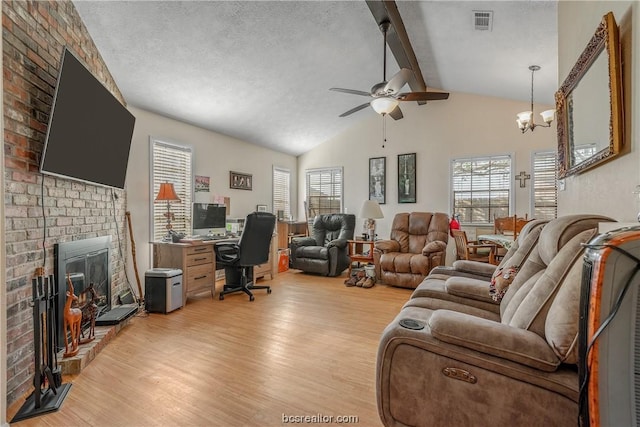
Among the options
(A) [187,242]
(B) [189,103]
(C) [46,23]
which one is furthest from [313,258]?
(C) [46,23]

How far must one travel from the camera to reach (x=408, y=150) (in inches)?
232

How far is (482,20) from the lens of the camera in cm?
300

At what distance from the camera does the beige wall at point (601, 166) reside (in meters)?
1.31

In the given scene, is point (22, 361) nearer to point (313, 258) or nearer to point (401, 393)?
point (401, 393)

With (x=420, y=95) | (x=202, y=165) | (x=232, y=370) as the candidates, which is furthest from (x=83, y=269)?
(x=420, y=95)

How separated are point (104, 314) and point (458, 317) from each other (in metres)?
3.09

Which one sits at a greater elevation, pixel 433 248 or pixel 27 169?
pixel 27 169

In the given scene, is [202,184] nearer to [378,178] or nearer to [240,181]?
[240,181]

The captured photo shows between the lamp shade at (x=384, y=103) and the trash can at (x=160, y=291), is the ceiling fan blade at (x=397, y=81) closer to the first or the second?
the lamp shade at (x=384, y=103)

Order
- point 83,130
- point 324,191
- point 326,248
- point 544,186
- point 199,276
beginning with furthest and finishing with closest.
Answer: point 324,191 → point 326,248 → point 544,186 → point 199,276 → point 83,130

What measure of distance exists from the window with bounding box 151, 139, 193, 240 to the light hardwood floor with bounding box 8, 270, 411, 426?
1342mm

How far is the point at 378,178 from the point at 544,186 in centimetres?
272

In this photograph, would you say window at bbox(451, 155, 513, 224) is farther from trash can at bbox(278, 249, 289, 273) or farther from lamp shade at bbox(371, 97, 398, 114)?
trash can at bbox(278, 249, 289, 273)

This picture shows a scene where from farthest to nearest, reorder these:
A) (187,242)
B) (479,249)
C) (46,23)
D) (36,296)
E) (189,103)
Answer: (479,249) → (189,103) → (187,242) → (46,23) → (36,296)
